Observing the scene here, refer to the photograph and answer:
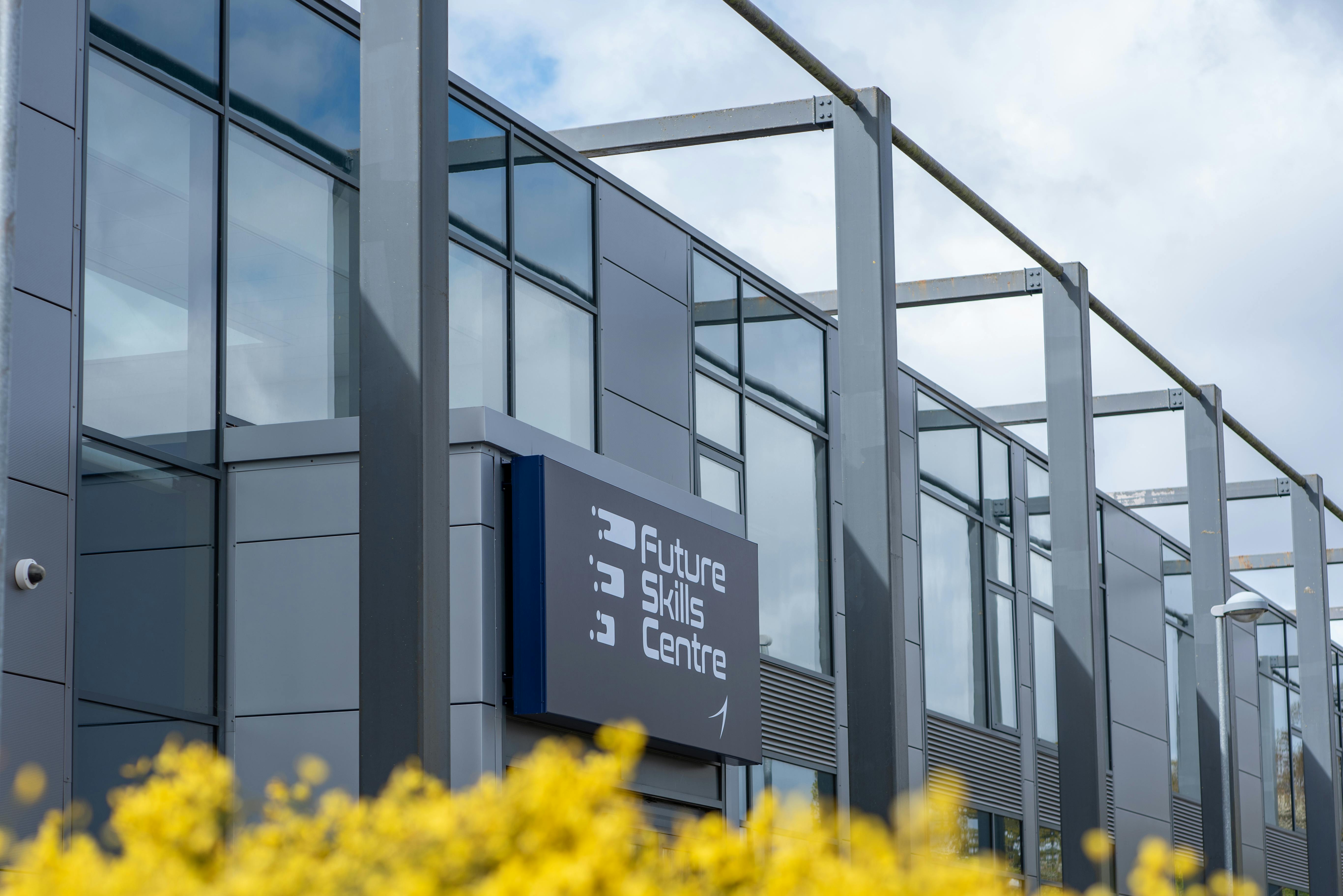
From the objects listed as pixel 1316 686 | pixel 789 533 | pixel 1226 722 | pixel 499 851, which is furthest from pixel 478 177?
pixel 1316 686

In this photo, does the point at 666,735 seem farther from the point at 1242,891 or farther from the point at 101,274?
the point at 1242,891

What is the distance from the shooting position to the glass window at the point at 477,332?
14.5 metres

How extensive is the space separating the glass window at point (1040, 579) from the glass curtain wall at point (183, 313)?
17034 millimetres

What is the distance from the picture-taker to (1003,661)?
86.0ft

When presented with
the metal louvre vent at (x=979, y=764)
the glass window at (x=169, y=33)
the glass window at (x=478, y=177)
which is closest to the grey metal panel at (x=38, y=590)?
the glass window at (x=169, y=33)

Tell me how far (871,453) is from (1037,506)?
14.7 metres

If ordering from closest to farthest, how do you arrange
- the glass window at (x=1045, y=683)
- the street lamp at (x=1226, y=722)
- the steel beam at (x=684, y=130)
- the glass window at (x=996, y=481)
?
the steel beam at (x=684, y=130) → the street lamp at (x=1226, y=722) → the glass window at (x=996, y=481) → the glass window at (x=1045, y=683)

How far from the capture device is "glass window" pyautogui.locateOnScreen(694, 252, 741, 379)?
1892 cm

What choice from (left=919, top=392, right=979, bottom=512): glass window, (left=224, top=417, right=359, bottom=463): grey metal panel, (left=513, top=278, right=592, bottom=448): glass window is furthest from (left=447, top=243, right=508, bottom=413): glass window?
(left=919, top=392, right=979, bottom=512): glass window

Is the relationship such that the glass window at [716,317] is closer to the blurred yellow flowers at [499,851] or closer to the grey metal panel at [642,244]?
the grey metal panel at [642,244]

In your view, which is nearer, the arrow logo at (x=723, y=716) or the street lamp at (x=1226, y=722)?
the arrow logo at (x=723, y=716)

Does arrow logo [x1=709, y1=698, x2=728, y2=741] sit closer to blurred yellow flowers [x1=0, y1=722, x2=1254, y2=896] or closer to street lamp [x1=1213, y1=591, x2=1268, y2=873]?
street lamp [x1=1213, y1=591, x2=1268, y2=873]

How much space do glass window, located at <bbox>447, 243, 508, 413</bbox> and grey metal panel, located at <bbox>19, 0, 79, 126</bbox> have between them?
13.7 feet

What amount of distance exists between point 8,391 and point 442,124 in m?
2.96
